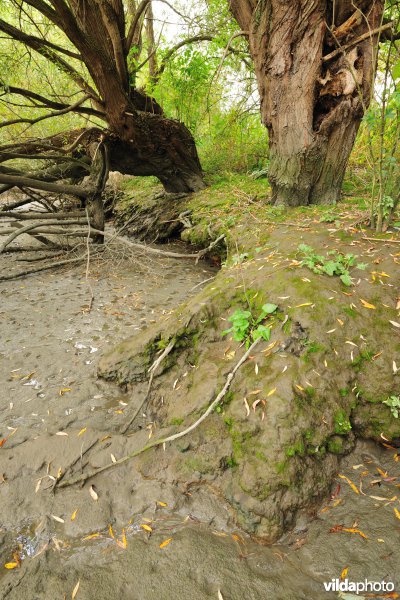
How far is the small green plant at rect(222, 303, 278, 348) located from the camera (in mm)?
2586

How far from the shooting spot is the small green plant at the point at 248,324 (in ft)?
8.48

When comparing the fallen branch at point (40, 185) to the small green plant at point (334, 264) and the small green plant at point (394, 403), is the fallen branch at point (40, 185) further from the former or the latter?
the small green plant at point (394, 403)

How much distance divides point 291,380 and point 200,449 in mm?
794

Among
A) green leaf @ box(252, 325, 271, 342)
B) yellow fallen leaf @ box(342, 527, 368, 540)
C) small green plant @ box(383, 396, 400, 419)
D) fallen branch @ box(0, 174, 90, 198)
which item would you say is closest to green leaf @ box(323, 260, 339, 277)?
green leaf @ box(252, 325, 271, 342)

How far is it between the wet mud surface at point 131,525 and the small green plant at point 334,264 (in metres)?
1.42

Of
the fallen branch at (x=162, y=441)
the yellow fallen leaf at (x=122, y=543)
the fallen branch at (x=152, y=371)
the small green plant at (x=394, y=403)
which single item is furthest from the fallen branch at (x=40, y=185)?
the small green plant at (x=394, y=403)

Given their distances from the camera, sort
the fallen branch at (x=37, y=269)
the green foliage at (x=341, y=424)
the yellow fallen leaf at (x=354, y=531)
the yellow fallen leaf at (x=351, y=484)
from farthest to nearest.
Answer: the fallen branch at (x=37, y=269) < the green foliage at (x=341, y=424) < the yellow fallen leaf at (x=351, y=484) < the yellow fallen leaf at (x=354, y=531)

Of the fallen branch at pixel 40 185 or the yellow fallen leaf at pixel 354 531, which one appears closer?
the yellow fallen leaf at pixel 354 531

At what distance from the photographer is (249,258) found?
391 cm

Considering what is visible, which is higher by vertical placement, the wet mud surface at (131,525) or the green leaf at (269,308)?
the green leaf at (269,308)

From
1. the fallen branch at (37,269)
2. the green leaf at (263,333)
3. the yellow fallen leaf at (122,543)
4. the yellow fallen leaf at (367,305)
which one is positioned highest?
the fallen branch at (37,269)

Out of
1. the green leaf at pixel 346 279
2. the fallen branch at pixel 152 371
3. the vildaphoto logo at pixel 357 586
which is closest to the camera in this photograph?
the vildaphoto logo at pixel 357 586

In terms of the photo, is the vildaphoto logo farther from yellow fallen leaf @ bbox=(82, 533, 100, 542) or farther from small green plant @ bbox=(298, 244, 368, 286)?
small green plant @ bbox=(298, 244, 368, 286)

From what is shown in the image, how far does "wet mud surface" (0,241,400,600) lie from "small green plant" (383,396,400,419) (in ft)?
0.88
